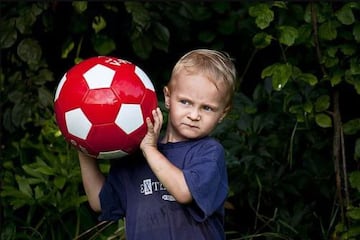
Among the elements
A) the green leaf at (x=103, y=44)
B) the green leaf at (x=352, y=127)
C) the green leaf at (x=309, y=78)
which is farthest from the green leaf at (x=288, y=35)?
the green leaf at (x=103, y=44)

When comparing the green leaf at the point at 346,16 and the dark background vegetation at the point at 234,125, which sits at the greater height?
the green leaf at the point at 346,16

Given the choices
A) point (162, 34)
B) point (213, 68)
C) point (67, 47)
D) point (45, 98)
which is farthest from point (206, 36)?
point (213, 68)

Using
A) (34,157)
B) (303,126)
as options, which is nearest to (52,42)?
(34,157)

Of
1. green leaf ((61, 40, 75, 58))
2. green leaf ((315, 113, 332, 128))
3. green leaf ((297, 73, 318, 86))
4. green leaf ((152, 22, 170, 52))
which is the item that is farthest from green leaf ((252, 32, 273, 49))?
green leaf ((61, 40, 75, 58))

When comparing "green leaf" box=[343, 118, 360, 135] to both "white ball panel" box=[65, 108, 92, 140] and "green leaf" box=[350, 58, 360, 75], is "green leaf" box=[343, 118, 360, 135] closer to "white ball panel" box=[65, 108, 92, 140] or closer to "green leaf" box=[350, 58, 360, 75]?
"green leaf" box=[350, 58, 360, 75]

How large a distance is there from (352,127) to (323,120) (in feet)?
0.57

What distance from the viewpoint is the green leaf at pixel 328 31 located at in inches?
197

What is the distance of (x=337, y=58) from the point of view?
513 cm

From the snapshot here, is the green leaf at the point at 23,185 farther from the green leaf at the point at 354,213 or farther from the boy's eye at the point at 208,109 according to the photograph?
the boy's eye at the point at 208,109

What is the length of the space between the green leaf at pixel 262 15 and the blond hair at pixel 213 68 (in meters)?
1.03

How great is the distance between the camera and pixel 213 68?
151 inches

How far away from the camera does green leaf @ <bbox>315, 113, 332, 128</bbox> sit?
518 cm

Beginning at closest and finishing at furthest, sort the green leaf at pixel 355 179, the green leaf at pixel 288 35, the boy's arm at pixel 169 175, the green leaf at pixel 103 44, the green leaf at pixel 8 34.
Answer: the boy's arm at pixel 169 175, the green leaf at pixel 288 35, the green leaf at pixel 355 179, the green leaf at pixel 8 34, the green leaf at pixel 103 44

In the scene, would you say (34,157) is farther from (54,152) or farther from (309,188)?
(309,188)
